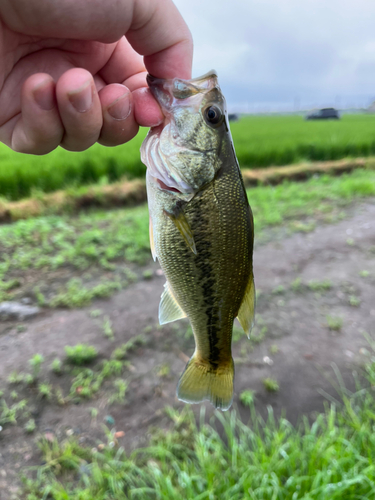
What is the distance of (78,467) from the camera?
2.37m

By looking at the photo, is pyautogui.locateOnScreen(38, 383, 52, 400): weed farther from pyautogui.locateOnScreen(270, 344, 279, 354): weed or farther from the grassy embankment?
pyautogui.locateOnScreen(270, 344, 279, 354): weed

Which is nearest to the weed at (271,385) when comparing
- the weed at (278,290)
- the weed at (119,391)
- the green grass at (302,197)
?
the weed at (119,391)

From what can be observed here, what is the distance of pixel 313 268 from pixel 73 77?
14.6ft

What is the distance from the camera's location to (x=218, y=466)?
7.47 feet

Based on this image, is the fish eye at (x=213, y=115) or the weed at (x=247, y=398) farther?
the weed at (x=247, y=398)

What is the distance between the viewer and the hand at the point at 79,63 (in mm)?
1389

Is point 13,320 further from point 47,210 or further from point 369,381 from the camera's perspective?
point 369,381

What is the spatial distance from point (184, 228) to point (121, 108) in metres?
0.65

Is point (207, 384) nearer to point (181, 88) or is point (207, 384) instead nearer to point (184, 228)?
point (184, 228)

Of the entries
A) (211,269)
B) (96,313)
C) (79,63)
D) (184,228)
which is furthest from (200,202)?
(96,313)

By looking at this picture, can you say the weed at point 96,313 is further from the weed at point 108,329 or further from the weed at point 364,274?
the weed at point 364,274

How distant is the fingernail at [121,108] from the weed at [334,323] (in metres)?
3.36

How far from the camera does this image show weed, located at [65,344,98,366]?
3105mm

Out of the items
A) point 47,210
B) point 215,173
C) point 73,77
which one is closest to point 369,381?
point 215,173
